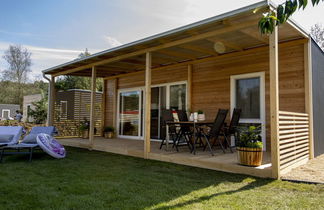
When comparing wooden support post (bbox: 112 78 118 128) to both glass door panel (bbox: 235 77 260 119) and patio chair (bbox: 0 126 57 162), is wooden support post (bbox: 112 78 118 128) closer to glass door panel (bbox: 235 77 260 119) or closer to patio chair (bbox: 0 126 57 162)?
patio chair (bbox: 0 126 57 162)

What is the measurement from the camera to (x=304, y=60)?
17.5ft

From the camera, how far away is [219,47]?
6043 millimetres

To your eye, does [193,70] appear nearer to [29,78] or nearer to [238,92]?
[238,92]

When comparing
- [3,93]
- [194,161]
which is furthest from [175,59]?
[3,93]

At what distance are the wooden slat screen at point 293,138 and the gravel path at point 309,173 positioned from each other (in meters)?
0.13

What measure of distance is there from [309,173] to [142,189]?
2663 mm

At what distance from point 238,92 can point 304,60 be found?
163 centimetres

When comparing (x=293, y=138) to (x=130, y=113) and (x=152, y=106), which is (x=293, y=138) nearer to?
(x=152, y=106)

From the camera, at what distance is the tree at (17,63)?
26.1m

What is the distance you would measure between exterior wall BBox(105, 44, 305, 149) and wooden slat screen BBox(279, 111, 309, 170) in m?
0.63

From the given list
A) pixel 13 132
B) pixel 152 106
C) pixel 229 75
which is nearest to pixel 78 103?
pixel 152 106

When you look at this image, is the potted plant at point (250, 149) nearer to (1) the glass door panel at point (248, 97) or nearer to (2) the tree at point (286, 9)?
(1) the glass door panel at point (248, 97)

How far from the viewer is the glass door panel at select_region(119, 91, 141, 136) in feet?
29.7

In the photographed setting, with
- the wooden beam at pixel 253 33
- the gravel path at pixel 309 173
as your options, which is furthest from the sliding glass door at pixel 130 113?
the gravel path at pixel 309 173
